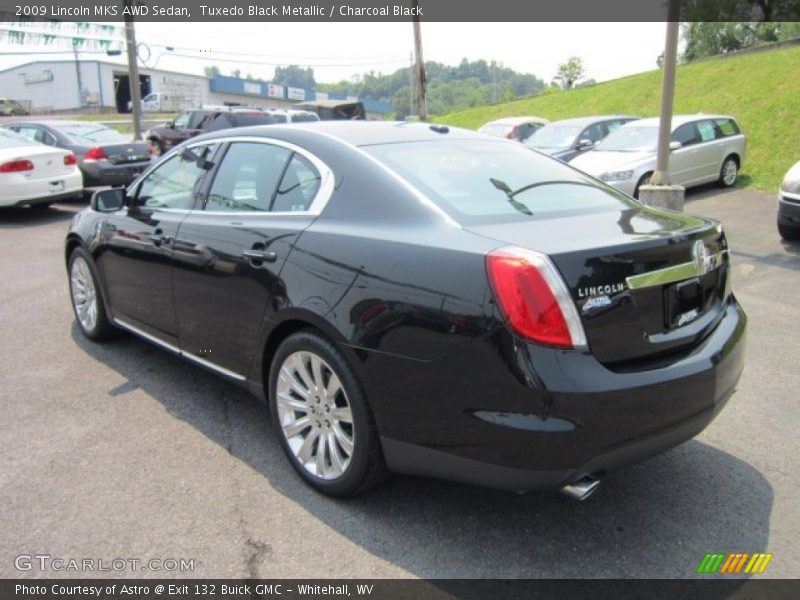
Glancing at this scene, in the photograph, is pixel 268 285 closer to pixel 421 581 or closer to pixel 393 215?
pixel 393 215

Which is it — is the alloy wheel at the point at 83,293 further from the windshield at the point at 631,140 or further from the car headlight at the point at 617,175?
the windshield at the point at 631,140

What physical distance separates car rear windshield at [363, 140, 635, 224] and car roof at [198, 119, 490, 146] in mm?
97

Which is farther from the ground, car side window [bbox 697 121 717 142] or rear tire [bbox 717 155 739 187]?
car side window [bbox 697 121 717 142]

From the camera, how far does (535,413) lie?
7.80ft

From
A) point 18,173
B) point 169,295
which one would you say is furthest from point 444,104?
point 169,295

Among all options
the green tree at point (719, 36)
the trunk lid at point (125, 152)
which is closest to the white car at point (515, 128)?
the trunk lid at point (125, 152)

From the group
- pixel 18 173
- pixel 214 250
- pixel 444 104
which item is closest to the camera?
pixel 214 250

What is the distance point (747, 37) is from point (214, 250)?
153 ft

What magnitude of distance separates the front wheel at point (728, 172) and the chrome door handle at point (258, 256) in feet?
38.7

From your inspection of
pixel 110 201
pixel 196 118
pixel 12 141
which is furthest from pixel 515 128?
pixel 110 201

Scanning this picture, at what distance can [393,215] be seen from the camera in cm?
292

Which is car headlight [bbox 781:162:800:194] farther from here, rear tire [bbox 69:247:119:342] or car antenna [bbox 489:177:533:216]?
rear tire [bbox 69:247:119:342]

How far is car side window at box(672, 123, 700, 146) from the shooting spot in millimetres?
11992

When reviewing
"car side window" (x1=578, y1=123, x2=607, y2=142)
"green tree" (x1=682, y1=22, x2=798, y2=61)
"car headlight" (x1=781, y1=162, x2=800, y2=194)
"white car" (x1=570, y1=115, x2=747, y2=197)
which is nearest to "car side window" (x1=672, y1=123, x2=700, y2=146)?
"white car" (x1=570, y1=115, x2=747, y2=197)
